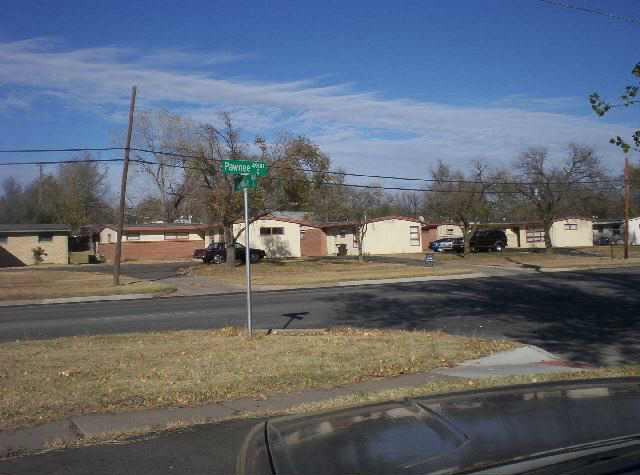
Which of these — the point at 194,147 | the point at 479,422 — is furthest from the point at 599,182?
the point at 479,422

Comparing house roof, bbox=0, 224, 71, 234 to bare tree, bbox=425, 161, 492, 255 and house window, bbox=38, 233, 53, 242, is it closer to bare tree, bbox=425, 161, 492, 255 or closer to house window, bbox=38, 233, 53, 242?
house window, bbox=38, 233, 53, 242

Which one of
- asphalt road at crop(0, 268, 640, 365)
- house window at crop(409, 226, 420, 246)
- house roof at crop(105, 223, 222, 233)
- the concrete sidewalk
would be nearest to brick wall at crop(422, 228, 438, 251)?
house window at crop(409, 226, 420, 246)

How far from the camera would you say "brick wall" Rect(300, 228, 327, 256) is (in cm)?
6594

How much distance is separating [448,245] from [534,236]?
15157 millimetres

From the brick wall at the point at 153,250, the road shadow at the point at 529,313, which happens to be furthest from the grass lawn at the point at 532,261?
the brick wall at the point at 153,250

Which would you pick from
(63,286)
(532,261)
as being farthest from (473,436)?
(532,261)

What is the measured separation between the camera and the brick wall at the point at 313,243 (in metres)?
65.9

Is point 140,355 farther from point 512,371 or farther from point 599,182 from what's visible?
point 599,182

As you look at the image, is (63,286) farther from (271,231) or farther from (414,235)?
(414,235)

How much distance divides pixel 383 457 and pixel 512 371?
776 centimetres

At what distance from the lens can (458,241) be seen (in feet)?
200

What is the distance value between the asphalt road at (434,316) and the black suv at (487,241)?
34612 millimetres

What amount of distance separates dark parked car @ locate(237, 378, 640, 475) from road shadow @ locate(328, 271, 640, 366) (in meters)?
8.11

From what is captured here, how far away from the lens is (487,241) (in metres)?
59.7
